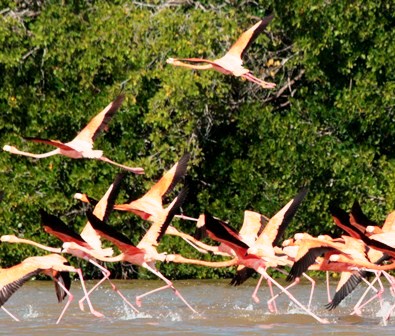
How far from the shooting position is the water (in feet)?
47.5

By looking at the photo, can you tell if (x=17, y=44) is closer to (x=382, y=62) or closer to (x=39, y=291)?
(x=39, y=291)

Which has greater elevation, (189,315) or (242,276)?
(242,276)

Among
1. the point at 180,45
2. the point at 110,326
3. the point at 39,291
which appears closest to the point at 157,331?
the point at 110,326

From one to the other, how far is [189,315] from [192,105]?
473cm

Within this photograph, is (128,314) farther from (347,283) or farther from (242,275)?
(347,283)

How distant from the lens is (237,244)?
15594 mm

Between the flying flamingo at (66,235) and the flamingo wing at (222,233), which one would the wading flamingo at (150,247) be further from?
the flamingo wing at (222,233)

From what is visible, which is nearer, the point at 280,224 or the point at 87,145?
the point at 280,224

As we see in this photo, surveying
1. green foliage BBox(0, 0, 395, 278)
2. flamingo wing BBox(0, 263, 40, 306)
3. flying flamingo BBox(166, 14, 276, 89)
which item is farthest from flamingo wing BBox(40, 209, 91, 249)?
green foliage BBox(0, 0, 395, 278)

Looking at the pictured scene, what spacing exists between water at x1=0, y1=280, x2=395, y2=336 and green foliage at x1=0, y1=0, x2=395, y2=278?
1216mm

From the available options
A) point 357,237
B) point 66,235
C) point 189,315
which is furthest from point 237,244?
point 66,235

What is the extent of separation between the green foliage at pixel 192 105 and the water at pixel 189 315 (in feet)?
3.99

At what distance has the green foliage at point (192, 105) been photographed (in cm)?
1981

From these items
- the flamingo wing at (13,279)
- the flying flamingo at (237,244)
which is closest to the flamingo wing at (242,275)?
the flying flamingo at (237,244)
